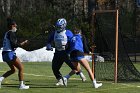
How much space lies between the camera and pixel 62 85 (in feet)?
45.4

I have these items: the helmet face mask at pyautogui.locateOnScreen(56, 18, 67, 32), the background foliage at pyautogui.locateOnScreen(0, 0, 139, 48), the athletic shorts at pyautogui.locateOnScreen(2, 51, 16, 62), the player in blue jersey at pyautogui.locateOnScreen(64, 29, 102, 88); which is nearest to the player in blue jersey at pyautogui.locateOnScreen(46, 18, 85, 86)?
the helmet face mask at pyautogui.locateOnScreen(56, 18, 67, 32)

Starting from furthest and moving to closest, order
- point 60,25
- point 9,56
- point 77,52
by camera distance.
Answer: point 77,52 < point 60,25 < point 9,56

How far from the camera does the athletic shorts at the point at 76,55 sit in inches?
524

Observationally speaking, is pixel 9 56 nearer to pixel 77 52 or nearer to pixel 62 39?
pixel 62 39

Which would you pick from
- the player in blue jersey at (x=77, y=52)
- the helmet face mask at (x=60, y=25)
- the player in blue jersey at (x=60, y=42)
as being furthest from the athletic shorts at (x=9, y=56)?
the player in blue jersey at (x=77, y=52)

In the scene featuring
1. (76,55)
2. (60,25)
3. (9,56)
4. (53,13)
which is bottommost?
(53,13)

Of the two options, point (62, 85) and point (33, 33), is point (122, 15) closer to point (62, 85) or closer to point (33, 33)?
point (33, 33)

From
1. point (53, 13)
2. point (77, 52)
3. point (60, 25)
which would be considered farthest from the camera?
point (53, 13)

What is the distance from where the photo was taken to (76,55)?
43.9 feet

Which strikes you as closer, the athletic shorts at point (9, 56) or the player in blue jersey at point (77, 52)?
the athletic shorts at point (9, 56)

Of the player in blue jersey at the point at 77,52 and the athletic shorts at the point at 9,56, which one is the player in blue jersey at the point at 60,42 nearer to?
the player in blue jersey at the point at 77,52

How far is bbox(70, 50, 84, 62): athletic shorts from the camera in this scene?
43.7 feet

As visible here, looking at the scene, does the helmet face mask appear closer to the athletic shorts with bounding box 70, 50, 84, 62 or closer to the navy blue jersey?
the navy blue jersey

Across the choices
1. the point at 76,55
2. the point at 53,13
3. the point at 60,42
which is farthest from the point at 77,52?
the point at 53,13
